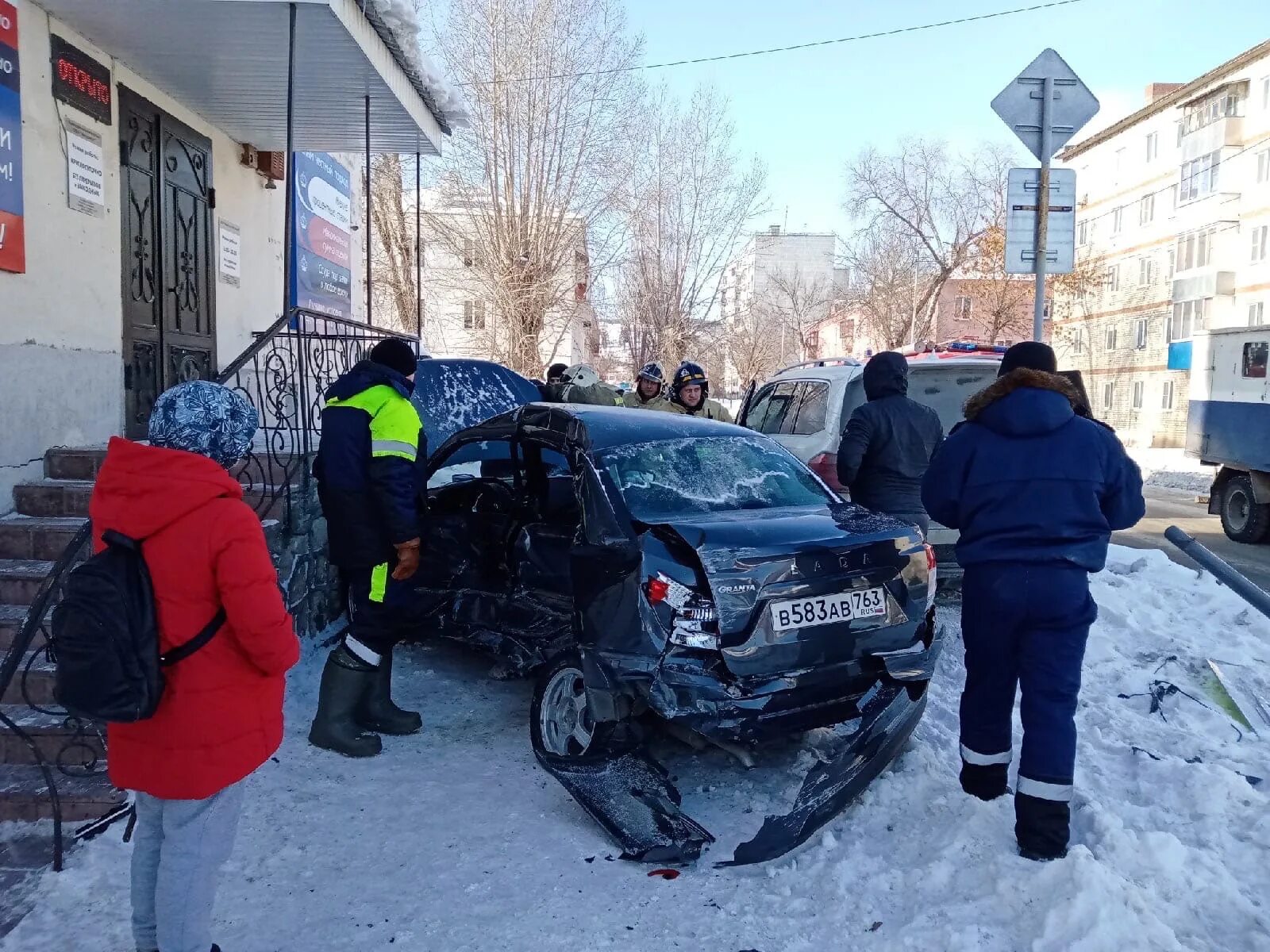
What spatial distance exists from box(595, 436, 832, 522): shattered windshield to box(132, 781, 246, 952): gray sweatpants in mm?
2003

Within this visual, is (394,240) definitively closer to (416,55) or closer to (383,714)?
(416,55)

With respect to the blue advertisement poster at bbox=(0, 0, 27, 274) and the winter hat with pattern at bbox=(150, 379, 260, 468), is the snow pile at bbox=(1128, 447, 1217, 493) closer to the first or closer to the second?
the blue advertisement poster at bbox=(0, 0, 27, 274)

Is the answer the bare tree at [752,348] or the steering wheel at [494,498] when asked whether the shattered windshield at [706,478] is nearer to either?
the steering wheel at [494,498]

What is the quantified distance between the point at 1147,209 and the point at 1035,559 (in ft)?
131

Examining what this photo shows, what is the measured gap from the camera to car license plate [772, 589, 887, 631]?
356cm

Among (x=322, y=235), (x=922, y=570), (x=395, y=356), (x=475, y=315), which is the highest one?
(x=322, y=235)

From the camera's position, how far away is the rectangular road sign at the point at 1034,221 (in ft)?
21.4

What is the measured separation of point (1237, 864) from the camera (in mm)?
3121

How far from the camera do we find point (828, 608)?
366 cm

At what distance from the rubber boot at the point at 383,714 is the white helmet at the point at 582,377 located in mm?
5237

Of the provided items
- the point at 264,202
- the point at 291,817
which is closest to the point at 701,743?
the point at 291,817

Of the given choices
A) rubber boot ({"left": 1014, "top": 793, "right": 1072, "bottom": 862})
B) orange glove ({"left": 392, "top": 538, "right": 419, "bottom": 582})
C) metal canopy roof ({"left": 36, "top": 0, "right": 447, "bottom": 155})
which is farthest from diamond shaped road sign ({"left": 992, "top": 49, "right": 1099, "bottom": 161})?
orange glove ({"left": 392, "top": 538, "right": 419, "bottom": 582})

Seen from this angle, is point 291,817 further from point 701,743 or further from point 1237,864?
point 1237,864

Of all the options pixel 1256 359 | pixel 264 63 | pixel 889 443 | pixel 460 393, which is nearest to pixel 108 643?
pixel 889 443
